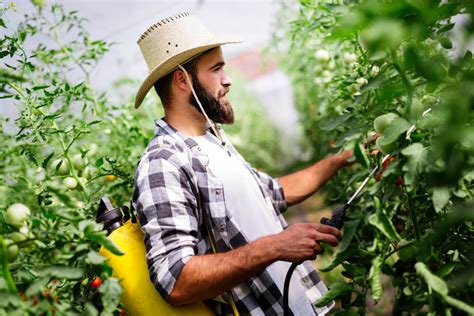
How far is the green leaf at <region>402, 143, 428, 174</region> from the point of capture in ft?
3.44

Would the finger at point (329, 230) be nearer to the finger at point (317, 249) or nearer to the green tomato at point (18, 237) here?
the finger at point (317, 249)

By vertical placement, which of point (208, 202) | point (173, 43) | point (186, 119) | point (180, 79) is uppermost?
point (173, 43)

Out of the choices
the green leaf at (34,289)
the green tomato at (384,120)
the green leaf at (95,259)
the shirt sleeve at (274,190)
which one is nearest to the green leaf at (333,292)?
the green tomato at (384,120)

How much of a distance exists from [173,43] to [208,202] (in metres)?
0.59

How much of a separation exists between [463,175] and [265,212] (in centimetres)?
89

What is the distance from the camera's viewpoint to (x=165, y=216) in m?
1.52

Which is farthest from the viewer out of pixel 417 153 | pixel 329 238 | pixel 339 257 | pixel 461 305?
pixel 329 238

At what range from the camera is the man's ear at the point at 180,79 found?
6.35 ft

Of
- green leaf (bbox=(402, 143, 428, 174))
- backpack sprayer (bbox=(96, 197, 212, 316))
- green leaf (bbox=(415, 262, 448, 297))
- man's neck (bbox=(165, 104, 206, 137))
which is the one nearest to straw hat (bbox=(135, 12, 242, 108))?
man's neck (bbox=(165, 104, 206, 137))

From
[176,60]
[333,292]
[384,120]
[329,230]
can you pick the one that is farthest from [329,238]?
[176,60]

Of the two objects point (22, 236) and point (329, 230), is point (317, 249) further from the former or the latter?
point (22, 236)

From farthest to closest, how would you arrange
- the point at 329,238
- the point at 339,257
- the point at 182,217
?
1. the point at 182,217
2. the point at 329,238
3. the point at 339,257

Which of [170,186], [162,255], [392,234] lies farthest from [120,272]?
[392,234]

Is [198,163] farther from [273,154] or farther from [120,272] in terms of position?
[273,154]
